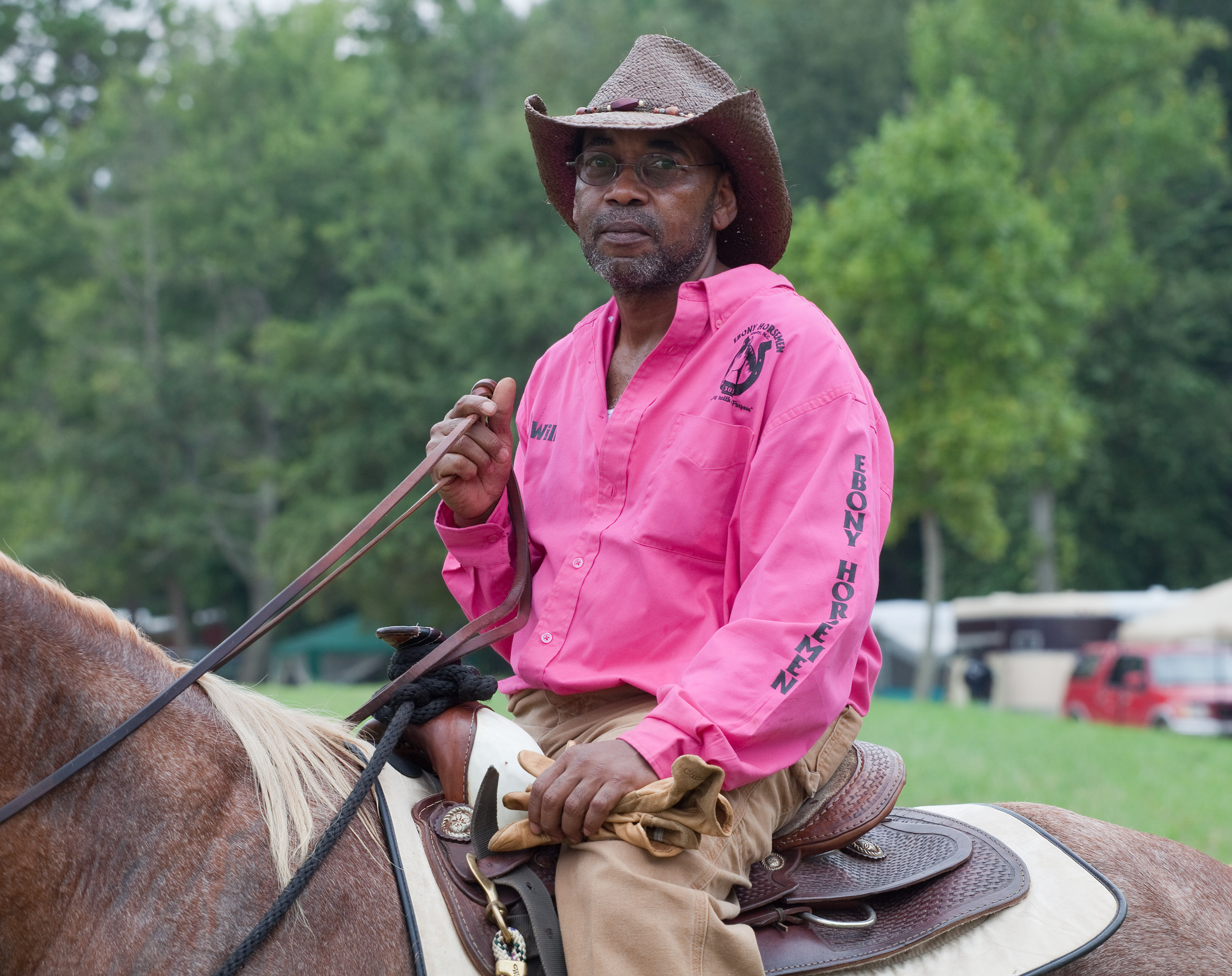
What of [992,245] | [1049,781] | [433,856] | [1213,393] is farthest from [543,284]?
[433,856]

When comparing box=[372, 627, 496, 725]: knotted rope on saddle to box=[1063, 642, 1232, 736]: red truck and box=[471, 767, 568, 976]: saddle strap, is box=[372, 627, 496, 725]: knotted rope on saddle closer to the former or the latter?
box=[471, 767, 568, 976]: saddle strap

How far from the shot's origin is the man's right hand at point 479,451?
265 cm

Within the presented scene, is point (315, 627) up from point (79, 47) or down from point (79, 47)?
down

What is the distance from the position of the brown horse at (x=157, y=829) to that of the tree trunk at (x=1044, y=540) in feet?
105

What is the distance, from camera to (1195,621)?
20.6 m

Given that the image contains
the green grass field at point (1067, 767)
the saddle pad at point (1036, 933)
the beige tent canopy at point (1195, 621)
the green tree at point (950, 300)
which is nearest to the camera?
the saddle pad at point (1036, 933)

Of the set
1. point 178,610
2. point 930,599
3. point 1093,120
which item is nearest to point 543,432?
point 930,599

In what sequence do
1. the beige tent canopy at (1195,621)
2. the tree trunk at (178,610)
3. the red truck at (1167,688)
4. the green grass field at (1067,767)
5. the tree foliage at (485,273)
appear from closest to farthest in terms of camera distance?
the green grass field at (1067,767) < the red truck at (1167,688) < the beige tent canopy at (1195,621) < the tree foliage at (485,273) < the tree trunk at (178,610)

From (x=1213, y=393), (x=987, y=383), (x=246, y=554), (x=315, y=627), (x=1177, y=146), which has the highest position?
(x=1177, y=146)

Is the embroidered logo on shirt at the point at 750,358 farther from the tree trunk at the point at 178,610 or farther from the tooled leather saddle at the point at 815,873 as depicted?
the tree trunk at the point at 178,610

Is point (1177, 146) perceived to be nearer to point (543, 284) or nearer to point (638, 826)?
point (543, 284)

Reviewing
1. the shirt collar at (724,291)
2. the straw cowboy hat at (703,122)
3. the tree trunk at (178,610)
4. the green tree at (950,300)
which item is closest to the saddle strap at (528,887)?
the shirt collar at (724,291)

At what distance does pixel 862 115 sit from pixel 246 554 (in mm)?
23415

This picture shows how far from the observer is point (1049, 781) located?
1056 cm
